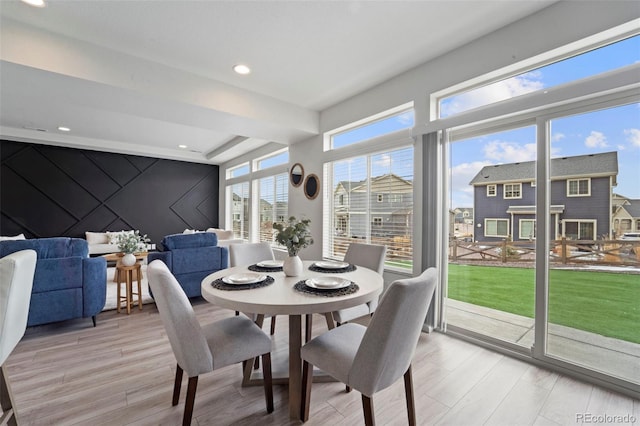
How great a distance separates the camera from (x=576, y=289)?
2137 mm

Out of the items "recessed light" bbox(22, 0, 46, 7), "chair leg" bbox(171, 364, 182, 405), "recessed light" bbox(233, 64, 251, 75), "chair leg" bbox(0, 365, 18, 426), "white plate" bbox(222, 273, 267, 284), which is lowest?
"chair leg" bbox(171, 364, 182, 405)

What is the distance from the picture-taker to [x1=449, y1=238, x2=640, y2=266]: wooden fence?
1.94m

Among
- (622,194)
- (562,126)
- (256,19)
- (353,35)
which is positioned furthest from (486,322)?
(256,19)

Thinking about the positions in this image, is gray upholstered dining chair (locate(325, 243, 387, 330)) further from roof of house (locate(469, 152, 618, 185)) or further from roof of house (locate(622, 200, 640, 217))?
roof of house (locate(622, 200, 640, 217))

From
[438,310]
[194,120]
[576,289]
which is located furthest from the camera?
[194,120]

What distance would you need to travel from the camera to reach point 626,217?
6.31 feet

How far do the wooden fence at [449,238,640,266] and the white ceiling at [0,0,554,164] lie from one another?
73.0 inches

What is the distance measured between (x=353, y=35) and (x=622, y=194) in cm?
240

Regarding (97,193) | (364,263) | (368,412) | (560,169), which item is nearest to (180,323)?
(368,412)

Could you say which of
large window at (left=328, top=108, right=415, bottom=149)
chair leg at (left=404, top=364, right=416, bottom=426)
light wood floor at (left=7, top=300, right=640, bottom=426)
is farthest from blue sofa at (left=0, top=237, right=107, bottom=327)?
large window at (left=328, top=108, right=415, bottom=149)

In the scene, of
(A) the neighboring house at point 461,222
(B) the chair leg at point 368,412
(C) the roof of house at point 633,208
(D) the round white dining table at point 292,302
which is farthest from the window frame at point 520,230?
(B) the chair leg at point 368,412

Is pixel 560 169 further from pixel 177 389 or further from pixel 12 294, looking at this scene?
pixel 12 294

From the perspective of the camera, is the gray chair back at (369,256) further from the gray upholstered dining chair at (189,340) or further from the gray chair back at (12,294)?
the gray chair back at (12,294)

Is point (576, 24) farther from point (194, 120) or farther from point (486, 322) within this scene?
point (194, 120)
